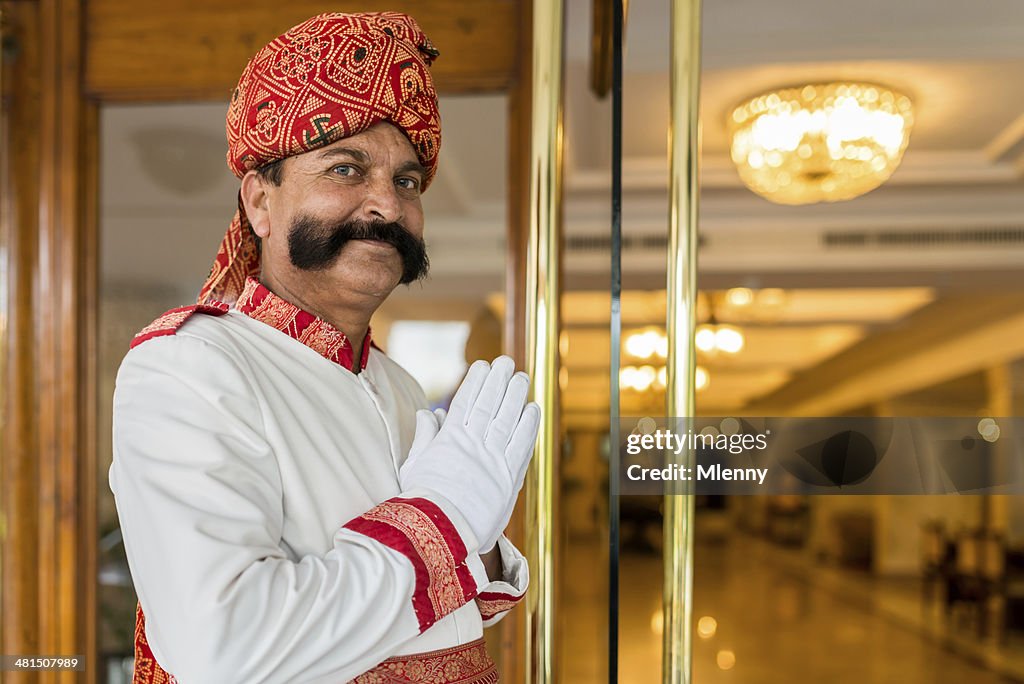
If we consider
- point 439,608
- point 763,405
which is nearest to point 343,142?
point 439,608

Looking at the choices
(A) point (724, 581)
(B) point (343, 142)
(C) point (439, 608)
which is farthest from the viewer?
(A) point (724, 581)

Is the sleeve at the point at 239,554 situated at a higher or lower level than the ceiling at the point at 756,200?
lower

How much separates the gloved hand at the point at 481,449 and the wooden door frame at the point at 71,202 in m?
1.08

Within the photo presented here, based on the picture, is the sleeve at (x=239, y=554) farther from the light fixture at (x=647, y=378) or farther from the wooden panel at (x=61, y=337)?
the wooden panel at (x=61, y=337)

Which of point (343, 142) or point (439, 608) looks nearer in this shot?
point (439, 608)

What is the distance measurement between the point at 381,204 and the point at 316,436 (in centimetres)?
29

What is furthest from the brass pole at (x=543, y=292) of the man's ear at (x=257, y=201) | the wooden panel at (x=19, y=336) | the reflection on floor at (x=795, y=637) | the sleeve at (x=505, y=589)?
the wooden panel at (x=19, y=336)

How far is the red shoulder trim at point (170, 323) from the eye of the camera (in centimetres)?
101

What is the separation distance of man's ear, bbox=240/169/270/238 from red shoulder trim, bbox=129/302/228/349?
128 millimetres

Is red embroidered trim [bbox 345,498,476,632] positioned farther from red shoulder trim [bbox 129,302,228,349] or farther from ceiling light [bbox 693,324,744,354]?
ceiling light [bbox 693,324,744,354]

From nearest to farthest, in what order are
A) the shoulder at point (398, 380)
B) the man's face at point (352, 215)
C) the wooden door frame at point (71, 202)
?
the man's face at point (352, 215) → the shoulder at point (398, 380) → the wooden door frame at point (71, 202)

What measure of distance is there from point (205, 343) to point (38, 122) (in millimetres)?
1581

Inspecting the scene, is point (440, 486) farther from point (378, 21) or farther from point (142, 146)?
point (142, 146)

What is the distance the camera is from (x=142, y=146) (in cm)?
225
